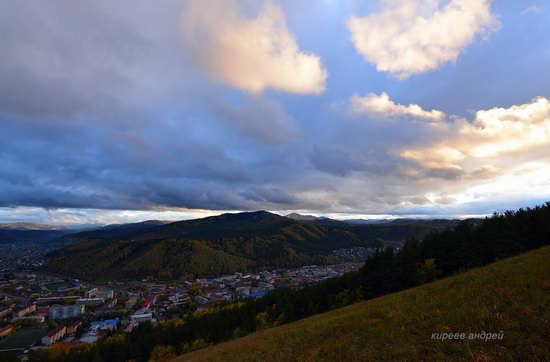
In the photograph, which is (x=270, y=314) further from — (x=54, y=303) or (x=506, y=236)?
(x=54, y=303)

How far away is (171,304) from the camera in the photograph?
157750 mm

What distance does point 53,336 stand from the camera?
104 metres

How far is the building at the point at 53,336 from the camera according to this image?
100m

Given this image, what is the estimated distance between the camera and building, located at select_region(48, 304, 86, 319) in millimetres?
147000

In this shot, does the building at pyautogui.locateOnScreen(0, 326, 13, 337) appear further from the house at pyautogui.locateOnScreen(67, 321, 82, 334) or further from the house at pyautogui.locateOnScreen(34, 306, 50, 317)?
the house at pyautogui.locateOnScreen(34, 306, 50, 317)

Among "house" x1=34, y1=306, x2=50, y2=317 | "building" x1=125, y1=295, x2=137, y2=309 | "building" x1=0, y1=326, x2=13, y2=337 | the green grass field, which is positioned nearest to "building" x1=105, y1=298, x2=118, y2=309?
"building" x1=125, y1=295, x2=137, y2=309

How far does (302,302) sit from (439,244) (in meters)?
23.8

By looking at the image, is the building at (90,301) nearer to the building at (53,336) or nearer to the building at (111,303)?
the building at (111,303)

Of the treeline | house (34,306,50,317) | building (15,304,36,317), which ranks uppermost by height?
the treeline

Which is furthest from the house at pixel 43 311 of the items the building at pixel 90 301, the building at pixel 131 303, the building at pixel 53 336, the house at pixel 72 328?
the building at pixel 53 336

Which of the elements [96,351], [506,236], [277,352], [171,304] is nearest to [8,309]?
[171,304]

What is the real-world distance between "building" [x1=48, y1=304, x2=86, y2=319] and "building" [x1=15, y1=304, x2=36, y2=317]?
10.3 meters

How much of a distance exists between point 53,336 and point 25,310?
64937 millimetres

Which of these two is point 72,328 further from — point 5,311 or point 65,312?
point 5,311
